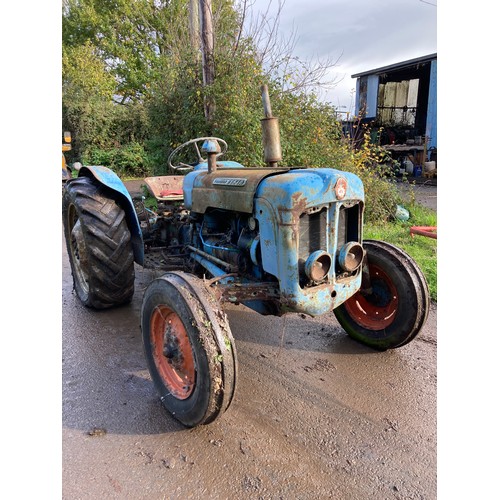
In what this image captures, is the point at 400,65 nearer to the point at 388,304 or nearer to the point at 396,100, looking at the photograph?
the point at 396,100

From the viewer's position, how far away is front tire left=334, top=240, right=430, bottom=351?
280cm

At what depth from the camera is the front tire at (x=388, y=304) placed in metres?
2.80

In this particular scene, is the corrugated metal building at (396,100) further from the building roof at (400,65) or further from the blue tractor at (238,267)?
the blue tractor at (238,267)

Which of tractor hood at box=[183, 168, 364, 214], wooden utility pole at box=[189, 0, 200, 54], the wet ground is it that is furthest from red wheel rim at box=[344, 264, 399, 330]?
wooden utility pole at box=[189, 0, 200, 54]

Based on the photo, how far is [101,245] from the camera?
131 inches

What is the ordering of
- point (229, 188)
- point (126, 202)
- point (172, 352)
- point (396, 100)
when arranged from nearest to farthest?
point (172, 352), point (229, 188), point (126, 202), point (396, 100)

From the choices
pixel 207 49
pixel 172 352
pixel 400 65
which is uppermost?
pixel 400 65

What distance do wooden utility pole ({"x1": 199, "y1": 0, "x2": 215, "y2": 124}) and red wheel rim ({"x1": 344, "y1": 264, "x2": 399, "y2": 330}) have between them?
511cm

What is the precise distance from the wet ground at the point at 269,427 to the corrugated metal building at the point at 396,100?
49.4ft

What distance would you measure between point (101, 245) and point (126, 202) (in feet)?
1.51

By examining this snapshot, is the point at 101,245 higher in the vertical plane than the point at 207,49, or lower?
lower

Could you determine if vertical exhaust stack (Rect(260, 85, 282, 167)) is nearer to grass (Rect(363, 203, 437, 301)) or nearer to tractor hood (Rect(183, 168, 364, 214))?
tractor hood (Rect(183, 168, 364, 214))

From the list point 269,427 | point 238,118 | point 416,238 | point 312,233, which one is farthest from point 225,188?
point 238,118

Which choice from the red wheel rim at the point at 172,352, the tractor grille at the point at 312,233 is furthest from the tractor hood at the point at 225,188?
the red wheel rim at the point at 172,352
